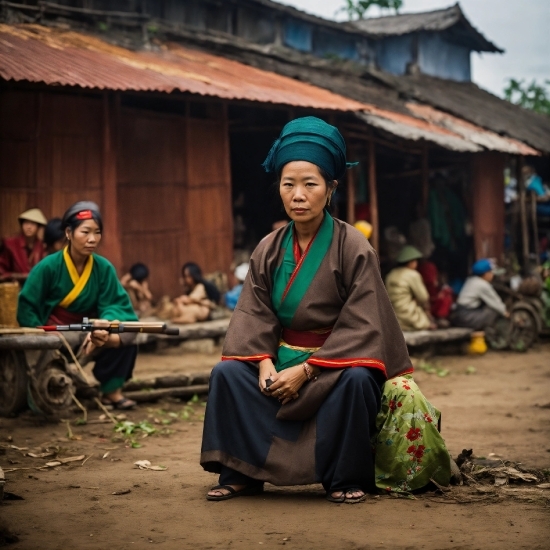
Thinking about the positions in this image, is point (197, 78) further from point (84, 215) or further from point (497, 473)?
point (497, 473)

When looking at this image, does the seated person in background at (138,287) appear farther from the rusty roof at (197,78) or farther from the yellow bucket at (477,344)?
the yellow bucket at (477,344)

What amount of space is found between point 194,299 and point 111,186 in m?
1.71

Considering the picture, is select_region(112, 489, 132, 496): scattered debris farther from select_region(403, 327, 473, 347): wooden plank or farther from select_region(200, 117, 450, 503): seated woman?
select_region(403, 327, 473, 347): wooden plank

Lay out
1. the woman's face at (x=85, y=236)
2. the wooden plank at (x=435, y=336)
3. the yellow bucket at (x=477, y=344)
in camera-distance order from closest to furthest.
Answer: the woman's face at (x=85, y=236)
the wooden plank at (x=435, y=336)
the yellow bucket at (x=477, y=344)

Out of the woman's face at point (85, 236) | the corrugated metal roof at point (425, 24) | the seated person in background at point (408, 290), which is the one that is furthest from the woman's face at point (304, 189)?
the corrugated metal roof at point (425, 24)

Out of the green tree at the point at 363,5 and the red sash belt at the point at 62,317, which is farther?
the green tree at the point at 363,5

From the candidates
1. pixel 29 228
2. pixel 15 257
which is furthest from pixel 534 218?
pixel 15 257

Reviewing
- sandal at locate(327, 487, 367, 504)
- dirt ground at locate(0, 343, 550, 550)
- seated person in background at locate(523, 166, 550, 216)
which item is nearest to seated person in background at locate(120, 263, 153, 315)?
dirt ground at locate(0, 343, 550, 550)

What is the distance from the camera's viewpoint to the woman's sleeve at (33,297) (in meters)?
6.78

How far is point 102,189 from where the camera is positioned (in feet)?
35.3

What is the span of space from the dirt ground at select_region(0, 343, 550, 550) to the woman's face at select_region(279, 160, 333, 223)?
143cm

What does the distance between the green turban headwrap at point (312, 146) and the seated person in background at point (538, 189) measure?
13.5 meters

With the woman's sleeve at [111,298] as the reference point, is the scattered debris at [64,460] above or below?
below

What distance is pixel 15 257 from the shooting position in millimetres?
9180
